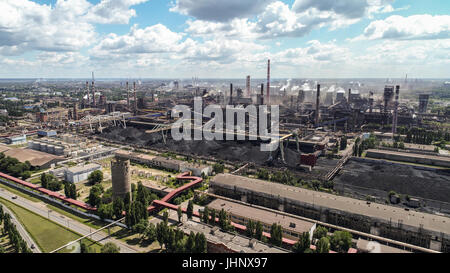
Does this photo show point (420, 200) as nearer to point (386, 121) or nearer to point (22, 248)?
point (22, 248)

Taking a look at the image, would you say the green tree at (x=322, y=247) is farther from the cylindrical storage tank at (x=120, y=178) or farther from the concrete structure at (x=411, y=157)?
the concrete structure at (x=411, y=157)

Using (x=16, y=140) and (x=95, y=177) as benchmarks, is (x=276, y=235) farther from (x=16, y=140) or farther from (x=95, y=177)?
(x=16, y=140)

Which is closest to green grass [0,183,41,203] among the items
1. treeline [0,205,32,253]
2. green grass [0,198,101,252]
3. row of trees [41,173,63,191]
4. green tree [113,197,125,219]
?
row of trees [41,173,63,191]

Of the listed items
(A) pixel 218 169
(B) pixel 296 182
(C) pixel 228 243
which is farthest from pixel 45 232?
(B) pixel 296 182

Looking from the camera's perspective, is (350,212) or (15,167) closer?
(350,212)
